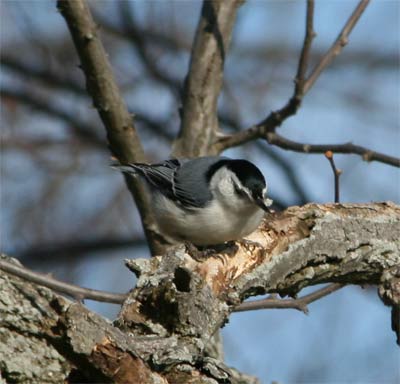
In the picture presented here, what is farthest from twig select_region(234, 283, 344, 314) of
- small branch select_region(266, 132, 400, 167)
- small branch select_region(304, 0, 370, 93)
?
small branch select_region(304, 0, 370, 93)

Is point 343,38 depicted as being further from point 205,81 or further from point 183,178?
point 183,178

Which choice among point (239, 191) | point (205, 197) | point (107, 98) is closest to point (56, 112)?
point (107, 98)

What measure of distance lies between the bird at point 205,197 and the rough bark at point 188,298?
0.38ft

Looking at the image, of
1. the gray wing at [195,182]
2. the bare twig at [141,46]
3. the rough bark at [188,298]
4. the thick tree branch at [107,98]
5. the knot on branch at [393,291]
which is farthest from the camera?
the bare twig at [141,46]

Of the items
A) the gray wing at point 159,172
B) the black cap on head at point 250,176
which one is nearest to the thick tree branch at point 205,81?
the gray wing at point 159,172

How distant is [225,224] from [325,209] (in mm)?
444

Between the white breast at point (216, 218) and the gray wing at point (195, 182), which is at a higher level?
the gray wing at point (195, 182)

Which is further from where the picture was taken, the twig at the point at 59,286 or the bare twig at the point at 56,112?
the bare twig at the point at 56,112

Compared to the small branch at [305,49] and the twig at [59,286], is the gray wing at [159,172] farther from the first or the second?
the twig at [59,286]

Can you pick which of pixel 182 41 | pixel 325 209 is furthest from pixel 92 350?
pixel 182 41

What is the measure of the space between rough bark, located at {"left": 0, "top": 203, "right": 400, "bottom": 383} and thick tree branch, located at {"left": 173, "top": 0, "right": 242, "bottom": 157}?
84cm

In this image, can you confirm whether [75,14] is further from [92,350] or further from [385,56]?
[385,56]

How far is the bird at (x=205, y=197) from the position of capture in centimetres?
306

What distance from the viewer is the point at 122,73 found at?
6254mm
